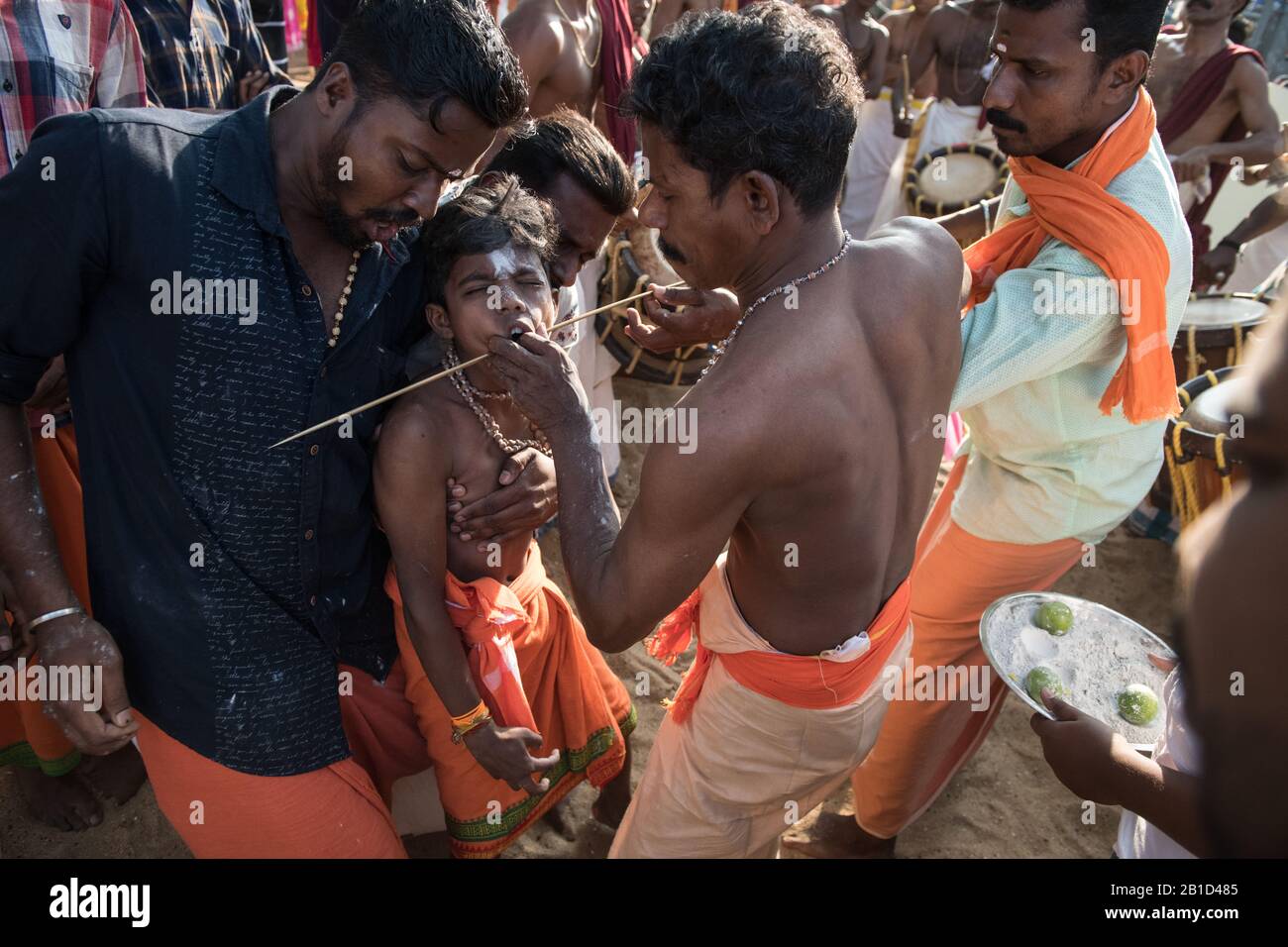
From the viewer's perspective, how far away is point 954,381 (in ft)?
6.77

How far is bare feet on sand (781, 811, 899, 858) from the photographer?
3.14 meters

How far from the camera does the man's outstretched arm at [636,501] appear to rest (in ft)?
5.29

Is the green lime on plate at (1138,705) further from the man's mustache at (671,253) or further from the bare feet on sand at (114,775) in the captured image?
the bare feet on sand at (114,775)

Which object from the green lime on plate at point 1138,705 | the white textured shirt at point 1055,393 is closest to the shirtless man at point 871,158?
the white textured shirt at point 1055,393

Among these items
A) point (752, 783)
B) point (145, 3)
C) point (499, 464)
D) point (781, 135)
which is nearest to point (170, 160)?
point (499, 464)

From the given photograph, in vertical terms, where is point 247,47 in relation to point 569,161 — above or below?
above

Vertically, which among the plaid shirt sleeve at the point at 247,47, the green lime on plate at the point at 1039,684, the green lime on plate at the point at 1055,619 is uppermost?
the plaid shirt sleeve at the point at 247,47

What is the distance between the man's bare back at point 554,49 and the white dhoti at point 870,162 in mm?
3631

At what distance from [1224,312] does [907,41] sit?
16.8 feet

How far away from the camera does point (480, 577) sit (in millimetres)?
2348

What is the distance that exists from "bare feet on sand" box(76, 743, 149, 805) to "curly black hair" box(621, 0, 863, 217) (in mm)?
2701

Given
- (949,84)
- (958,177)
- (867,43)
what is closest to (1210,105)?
(958,177)

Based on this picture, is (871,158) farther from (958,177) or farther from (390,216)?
(390,216)
